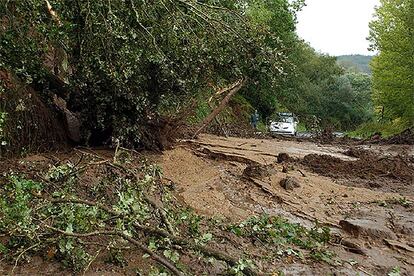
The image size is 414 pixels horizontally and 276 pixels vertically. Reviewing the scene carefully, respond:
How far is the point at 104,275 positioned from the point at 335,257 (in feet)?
7.93

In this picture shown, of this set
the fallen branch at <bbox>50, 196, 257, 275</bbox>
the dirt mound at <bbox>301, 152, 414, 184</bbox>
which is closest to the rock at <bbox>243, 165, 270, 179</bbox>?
the dirt mound at <bbox>301, 152, 414, 184</bbox>

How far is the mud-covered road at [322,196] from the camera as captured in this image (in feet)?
18.3

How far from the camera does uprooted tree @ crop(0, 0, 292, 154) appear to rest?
288 inches

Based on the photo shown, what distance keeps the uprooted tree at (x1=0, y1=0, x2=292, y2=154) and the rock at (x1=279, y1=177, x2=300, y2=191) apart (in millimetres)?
1856

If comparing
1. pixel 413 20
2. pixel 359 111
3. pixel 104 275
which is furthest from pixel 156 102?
pixel 359 111

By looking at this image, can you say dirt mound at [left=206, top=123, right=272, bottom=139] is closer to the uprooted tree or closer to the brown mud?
the brown mud

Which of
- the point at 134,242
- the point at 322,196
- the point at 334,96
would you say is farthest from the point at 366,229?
the point at 334,96

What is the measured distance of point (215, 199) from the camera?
7480 mm

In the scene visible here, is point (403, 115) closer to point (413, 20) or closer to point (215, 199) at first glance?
point (413, 20)

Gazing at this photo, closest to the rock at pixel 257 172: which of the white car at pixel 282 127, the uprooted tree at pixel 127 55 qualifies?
the uprooted tree at pixel 127 55

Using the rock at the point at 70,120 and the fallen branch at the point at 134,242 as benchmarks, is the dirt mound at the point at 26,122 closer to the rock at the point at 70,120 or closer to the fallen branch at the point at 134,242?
the rock at the point at 70,120

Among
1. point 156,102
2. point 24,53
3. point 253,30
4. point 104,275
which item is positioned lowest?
point 104,275

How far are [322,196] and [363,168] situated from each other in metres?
3.52

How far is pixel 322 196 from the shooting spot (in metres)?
8.21
